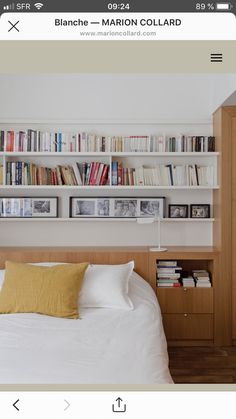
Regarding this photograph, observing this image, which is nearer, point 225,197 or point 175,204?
point 225,197

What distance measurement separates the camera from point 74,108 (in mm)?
3639

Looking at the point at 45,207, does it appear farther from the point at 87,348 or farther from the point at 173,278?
the point at 87,348

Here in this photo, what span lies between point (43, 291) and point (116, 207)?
1248mm

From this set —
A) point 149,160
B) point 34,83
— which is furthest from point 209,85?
point 34,83

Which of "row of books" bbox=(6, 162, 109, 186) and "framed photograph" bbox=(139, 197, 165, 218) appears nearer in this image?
"row of books" bbox=(6, 162, 109, 186)

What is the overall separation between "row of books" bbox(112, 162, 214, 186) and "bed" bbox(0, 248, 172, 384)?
3.74 ft

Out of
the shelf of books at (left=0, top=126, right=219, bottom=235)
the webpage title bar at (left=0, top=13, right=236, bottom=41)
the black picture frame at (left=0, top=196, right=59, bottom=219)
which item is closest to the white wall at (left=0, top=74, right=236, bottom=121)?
the shelf of books at (left=0, top=126, right=219, bottom=235)

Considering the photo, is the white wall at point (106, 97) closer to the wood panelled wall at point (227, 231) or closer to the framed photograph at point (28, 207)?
the wood panelled wall at point (227, 231)

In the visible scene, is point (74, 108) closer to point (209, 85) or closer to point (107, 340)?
point (209, 85)

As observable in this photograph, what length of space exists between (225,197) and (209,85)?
1.02 metres

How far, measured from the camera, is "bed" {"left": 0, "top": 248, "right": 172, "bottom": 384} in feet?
5.37

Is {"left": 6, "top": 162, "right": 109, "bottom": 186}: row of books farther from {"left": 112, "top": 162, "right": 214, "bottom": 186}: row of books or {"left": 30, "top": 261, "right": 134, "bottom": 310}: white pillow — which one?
{"left": 30, "top": 261, "right": 134, "bottom": 310}: white pillow

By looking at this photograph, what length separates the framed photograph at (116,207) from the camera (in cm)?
362
